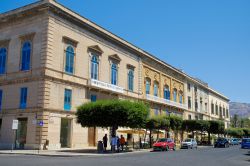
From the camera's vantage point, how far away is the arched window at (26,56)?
114ft

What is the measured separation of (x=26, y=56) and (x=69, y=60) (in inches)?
184

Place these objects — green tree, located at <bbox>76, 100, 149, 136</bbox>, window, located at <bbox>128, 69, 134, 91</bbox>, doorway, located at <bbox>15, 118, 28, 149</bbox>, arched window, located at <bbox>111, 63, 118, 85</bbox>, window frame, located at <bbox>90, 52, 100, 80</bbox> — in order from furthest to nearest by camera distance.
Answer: window, located at <bbox>128, 69, 134, 91</bbox>, arched window, located at <bbox>111, 63, 118, 85</bbox>, window frame, located at <bbox>90, 52, 100, 80</bbox>, doorway, located at <bbox>15, 118, 28, 149</bbox>, green tree, located at <bbox>76, 100, 149, 136</bbox>

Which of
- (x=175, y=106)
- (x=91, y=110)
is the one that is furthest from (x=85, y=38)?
(x=175, y=106)

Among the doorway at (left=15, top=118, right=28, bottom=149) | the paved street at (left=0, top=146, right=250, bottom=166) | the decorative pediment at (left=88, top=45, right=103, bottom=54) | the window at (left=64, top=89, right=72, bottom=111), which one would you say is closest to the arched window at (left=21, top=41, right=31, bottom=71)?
the window at (left=64, top=89, right=72, bottom=111)

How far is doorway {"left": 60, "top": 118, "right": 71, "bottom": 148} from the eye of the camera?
34.8 m

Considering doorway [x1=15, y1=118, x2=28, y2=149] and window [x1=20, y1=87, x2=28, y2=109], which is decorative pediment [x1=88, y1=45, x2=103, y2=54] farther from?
doorway [x1=15, y1=118, x2=28, y2=149]

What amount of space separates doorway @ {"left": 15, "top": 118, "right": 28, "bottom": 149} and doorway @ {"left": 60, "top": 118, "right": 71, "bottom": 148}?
12.5ft

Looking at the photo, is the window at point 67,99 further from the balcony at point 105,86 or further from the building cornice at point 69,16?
the building cornice at point 69,16

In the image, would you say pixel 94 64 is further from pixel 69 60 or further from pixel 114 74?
pixel 114 74

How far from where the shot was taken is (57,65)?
34594mm

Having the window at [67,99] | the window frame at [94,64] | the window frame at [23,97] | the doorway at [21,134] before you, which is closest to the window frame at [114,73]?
the window frame at [94,64]

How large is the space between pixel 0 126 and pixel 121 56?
64.6 feet

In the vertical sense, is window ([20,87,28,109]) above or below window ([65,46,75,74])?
below

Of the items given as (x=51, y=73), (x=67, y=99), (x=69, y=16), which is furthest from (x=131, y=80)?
(x=51, y=73)
